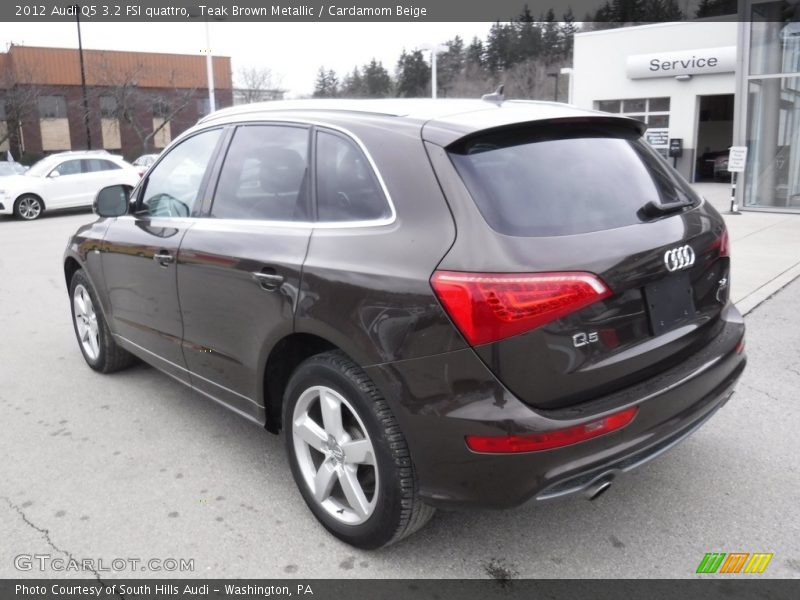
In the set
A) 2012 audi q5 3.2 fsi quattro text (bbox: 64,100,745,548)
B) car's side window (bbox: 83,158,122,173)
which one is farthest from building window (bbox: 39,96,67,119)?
2012 audi q5 3.2 fsi quattro text (bbox: 64,100,745,548)

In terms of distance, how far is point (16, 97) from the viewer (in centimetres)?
4406

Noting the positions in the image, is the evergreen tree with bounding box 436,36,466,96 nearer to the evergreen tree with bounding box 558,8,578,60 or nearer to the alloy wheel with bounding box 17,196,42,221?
the evergreen tree with bounding box 558,8,578,60

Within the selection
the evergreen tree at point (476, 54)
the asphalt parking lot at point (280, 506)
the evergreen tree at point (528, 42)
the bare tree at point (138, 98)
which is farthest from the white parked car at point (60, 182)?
the evergreen tree at point (476, 54)

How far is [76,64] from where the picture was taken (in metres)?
49.8

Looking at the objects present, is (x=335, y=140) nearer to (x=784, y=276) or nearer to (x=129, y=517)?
(x=129, y=517)

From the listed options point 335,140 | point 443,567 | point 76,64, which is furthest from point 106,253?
point 76,64

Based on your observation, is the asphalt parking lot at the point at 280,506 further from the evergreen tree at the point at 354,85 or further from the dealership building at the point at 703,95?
the evergreen tree at the point at 354,85

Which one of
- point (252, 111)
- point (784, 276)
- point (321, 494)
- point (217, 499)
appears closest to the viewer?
point (321, 494)

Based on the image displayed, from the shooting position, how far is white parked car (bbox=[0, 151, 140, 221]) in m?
17.0

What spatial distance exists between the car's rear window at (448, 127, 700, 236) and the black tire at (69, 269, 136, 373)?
3.29 m

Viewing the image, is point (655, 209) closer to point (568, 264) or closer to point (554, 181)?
point (554, 181)

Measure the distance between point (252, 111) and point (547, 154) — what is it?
1.64 metres

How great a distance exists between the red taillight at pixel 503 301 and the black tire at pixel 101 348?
3.30 metres

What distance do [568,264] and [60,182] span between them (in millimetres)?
18153
